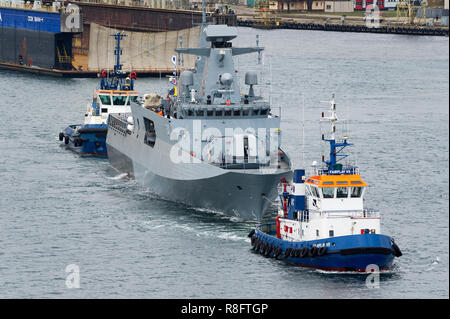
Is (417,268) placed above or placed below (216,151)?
below

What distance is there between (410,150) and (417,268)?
3177 cm

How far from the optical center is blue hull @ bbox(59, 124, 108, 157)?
7712 cm

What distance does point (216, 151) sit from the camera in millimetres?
55531

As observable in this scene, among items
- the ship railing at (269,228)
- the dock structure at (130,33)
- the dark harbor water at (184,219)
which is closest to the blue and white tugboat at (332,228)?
the dark harbor water at (184,219)

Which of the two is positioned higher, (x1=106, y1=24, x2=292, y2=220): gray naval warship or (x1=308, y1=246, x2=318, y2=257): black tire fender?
(x1=106, y1=24, x2=292, y2=220): gray naval warship

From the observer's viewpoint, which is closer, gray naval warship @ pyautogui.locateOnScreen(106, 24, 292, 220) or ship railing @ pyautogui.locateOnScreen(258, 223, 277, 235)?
ship railing @ pyautogui.locateOnScreen(258, 223, 277, 235)

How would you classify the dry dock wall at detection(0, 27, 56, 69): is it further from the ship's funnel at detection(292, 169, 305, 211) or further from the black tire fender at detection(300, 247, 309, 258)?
the black tire fender at detection(300, 247, 309, 258)

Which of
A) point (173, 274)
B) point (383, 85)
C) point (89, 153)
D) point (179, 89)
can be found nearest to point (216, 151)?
point (179, 89)

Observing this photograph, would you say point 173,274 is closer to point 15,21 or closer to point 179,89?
point 179,89

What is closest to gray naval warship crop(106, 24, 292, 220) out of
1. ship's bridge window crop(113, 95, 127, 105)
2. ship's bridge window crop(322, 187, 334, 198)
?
ship's bridge window crop(322, 187, 334, 198)

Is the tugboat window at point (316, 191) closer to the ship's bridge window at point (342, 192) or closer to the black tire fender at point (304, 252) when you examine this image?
the ship's bridge window at point (342, 192)

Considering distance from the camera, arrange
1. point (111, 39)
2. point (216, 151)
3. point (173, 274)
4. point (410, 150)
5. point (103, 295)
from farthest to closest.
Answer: point (111, 39)
point (410, 150)
point (216, 151)
point (173, 274)
point (103, 295)

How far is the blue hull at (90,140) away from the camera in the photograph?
253 feet

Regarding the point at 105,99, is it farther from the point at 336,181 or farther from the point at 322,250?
the point at 322,250
